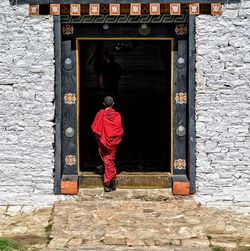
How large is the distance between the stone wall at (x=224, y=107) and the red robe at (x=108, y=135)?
124cm

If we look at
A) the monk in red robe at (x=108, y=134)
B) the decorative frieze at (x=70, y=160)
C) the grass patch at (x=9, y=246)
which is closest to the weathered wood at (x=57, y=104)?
the decorative frieze at (x=70, y=160)

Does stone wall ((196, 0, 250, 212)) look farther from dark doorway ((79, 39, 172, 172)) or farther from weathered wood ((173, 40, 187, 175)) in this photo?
dark doorway ((79, 39, 172, 172))

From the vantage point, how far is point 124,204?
10227 mm

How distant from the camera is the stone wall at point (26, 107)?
10258mm

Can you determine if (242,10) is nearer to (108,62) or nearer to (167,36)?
(167,36)

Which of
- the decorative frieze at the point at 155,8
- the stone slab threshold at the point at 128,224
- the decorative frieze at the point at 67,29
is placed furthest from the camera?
the decorative frieze at the point at 67,29

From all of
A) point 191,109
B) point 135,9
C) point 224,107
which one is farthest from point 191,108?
point 135,9

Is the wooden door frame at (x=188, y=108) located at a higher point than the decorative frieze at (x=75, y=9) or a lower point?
lower

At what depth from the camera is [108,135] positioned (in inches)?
408

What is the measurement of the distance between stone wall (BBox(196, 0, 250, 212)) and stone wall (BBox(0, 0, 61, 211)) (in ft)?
7.38

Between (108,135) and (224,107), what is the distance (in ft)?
5.89

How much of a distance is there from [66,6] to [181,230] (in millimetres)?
3712

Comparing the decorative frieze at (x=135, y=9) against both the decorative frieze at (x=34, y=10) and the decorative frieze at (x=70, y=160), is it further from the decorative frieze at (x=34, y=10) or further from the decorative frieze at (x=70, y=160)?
the decorative frieze at (x=70, y=160)

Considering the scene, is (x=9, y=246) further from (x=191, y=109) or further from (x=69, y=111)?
(x=191, y=109)
